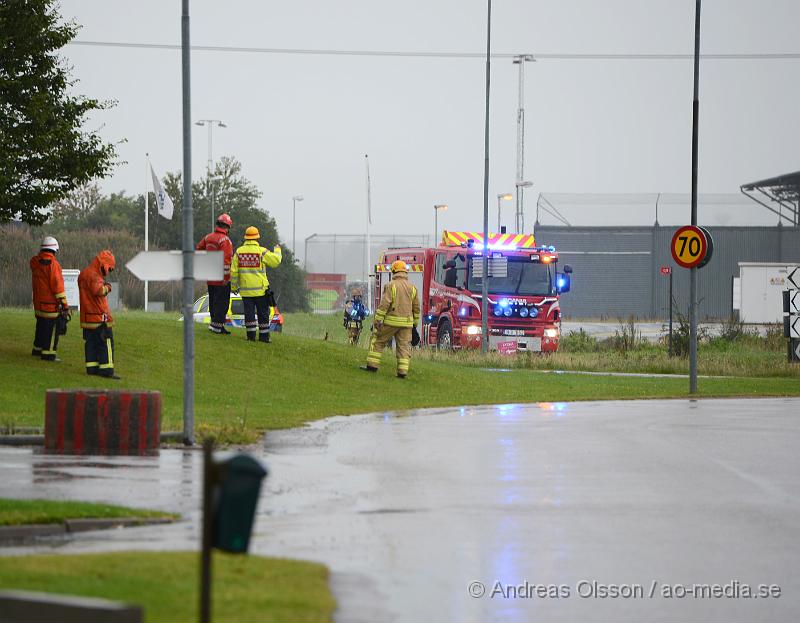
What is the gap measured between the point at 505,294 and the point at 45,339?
A: 16.8 m

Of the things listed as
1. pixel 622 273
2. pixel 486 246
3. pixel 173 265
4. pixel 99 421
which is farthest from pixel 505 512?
pixel 622 273

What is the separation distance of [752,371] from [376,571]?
86.9 ft

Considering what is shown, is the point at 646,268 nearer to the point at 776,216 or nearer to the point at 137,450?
the point at 776,216

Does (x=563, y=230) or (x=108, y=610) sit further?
(x=563, y=230)

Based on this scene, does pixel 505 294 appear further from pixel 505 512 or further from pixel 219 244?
pixel 505 512

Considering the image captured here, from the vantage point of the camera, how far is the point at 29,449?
51.7ft

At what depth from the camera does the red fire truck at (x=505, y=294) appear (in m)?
39.1

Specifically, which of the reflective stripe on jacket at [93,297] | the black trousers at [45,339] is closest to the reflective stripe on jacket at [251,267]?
the black trousers at [45,339]

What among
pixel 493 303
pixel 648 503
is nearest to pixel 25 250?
pixel 493 303

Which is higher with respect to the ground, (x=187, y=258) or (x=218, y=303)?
(x=187, y=258)

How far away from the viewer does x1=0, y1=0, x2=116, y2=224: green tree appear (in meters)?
25.7

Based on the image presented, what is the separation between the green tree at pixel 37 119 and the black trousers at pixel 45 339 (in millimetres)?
2189

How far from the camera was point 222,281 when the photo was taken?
88.9 feet

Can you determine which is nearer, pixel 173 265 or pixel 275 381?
pixel 173 265
